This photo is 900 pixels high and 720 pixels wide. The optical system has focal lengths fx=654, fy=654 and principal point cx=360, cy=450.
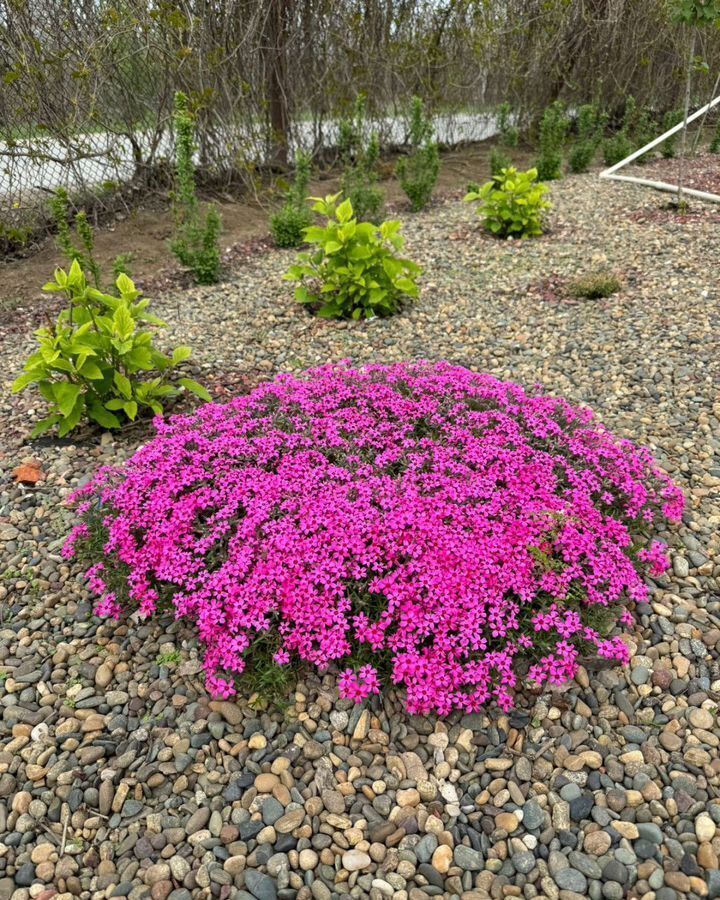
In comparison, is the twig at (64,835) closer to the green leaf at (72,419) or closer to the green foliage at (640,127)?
the green leaf at (72,419)

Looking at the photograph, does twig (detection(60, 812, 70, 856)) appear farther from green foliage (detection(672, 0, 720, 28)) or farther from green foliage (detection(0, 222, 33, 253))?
green foliage (detection(672, 0, 720, 28))

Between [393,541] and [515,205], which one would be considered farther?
[515,205]

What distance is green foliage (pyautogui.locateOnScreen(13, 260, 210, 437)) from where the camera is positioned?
3.59m

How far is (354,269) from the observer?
5.23 meters

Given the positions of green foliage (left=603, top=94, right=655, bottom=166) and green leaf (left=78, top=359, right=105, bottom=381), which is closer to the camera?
green leaf (left=78, top=359, right=105, bottom=381)

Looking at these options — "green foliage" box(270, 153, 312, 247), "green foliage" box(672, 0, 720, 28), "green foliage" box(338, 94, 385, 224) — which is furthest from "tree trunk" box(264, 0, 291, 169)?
"green foliage" box(672, 0, 720, 28)

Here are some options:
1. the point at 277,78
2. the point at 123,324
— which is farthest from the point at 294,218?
the point at 123,324

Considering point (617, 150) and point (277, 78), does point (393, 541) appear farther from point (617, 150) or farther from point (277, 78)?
point (617, 150)

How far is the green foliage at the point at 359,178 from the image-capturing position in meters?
7.39

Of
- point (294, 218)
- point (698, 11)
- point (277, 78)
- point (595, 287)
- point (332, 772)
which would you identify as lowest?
point (332, 772)

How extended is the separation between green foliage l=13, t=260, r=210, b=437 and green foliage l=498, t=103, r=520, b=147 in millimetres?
10398

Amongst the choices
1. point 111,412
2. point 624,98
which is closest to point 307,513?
point 111,412

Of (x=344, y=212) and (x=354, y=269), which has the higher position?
(x=344, y=212)

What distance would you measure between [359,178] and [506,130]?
18.1ft
